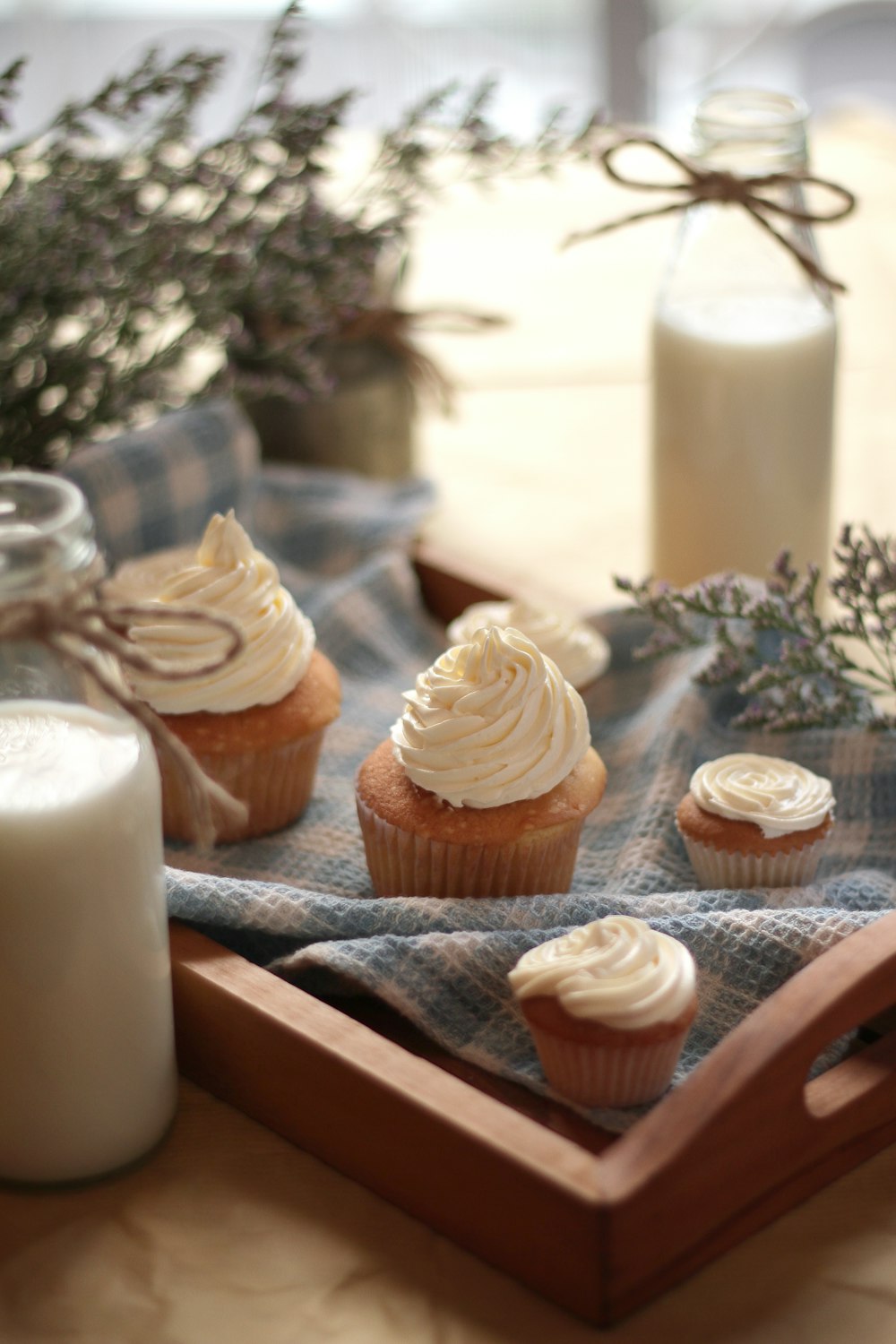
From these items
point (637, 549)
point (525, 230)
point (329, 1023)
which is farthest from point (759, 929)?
point (525, 230)

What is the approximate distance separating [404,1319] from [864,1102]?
25 cm

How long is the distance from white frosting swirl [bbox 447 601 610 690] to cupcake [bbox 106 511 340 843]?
16cm

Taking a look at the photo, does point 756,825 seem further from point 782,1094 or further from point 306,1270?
point 306,1270

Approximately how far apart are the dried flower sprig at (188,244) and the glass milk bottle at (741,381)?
148mm

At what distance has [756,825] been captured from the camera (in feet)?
2.94

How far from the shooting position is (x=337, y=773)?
1.09 meters

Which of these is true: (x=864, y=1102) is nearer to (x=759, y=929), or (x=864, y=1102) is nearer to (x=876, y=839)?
(x=759, y=929)

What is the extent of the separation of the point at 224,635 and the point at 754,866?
1.17 ft

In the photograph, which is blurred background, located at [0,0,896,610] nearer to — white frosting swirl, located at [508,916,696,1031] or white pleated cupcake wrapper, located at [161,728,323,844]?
white pleated cupcake wrapper, located at [161,728,323,844]

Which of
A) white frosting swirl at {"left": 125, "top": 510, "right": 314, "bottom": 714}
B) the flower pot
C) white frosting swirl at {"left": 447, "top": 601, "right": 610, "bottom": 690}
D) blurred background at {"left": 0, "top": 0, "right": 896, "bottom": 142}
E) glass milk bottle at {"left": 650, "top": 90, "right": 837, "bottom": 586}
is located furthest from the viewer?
blurred background at {"left": 0, "top": 0, "right": 896, "bottom": 142}

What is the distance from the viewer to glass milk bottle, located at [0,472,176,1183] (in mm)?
684

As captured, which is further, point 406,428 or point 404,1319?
point 406,428

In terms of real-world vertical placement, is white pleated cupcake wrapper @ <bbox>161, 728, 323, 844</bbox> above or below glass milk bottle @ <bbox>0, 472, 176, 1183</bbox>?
below

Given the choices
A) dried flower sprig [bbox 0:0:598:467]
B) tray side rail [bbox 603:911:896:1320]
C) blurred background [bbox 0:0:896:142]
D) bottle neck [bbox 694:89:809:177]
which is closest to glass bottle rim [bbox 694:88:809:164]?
bottle neck [bbox 694:89:809:177]
